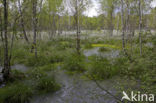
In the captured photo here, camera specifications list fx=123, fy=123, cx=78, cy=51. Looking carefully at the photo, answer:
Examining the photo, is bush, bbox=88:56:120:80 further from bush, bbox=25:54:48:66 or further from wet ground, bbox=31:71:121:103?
bush, bbox=25:54:48:66

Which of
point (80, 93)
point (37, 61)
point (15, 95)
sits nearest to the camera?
point (15, 95)

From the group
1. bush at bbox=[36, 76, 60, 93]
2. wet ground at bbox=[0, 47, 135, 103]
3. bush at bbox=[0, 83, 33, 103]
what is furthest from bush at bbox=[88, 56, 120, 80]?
bush at bbox=[0, 83, 33, 103]

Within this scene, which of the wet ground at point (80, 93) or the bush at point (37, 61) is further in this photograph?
the bush at point (37, 61)

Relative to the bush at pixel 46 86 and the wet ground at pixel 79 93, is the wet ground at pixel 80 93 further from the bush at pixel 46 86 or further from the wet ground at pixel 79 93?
the bush at pixel 46 86

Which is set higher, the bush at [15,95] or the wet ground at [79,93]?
the bush at [15,95]

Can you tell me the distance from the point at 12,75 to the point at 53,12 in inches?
668

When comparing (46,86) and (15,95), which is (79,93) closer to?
(46,86)

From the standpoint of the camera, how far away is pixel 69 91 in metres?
4.64

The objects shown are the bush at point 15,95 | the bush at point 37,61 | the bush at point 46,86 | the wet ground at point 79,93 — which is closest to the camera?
the bush at point 15,95

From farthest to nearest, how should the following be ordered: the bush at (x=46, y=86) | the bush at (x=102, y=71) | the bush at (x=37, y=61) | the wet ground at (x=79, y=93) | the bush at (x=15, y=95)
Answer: the bush at (x=37, y=61) → the bush at (x=102, y=71) → the bush at (x=46, y=86) → the wet ground at (x=79, y=93) → the bush at (x=15, y=95)

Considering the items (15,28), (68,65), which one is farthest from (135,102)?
(15,28)

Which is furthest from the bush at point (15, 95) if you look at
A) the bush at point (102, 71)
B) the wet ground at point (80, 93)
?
the bush at point (102, 71)

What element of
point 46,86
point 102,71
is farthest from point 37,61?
point 102,71

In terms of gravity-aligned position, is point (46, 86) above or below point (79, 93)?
above
